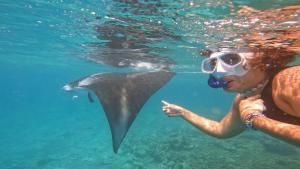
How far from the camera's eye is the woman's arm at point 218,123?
5.82 m

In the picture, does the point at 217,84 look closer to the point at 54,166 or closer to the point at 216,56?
the point at 216,56

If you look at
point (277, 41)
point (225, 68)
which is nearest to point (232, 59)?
point (225, 68)

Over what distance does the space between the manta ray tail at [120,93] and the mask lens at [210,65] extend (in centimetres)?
207

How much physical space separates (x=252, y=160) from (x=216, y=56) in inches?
417

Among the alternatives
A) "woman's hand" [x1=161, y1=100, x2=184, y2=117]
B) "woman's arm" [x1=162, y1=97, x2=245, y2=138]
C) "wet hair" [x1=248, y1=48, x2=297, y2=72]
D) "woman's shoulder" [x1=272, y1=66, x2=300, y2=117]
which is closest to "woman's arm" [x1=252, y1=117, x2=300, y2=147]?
"woman's shoulder" [x1=272, y1=66, x2=300, y2=117]

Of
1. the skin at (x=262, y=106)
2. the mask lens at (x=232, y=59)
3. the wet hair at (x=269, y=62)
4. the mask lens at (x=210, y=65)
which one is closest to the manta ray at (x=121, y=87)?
the skin at (x=262, y=106)

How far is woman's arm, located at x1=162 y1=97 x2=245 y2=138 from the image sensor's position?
229 inches

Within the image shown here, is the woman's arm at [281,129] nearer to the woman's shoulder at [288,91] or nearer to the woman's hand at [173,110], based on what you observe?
the woman's shoulder at [288,91]

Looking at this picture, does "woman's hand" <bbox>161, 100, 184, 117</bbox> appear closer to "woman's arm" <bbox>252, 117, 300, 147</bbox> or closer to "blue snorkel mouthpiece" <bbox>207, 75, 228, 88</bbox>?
"blue snorkel mouthpiece" <bbox>207, 75, 228, 88</bbox>

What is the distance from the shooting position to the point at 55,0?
30.8 ft

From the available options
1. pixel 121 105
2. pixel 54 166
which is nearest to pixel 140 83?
pixel 121 105

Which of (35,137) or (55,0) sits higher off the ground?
(55,0)

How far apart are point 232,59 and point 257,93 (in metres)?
0.88

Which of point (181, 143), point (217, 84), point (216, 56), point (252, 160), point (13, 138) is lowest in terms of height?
point (13, 138)
